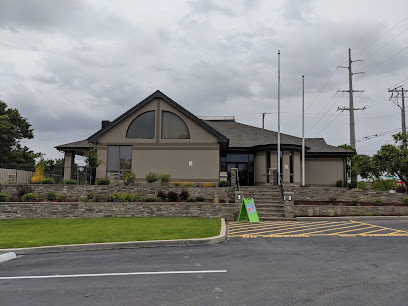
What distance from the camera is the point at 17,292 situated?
5895mm

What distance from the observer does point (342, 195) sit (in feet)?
74.2

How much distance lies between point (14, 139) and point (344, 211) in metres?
39.2

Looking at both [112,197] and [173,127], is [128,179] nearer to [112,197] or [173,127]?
[112,197]

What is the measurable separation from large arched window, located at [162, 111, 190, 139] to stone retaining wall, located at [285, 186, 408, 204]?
8.61 meters

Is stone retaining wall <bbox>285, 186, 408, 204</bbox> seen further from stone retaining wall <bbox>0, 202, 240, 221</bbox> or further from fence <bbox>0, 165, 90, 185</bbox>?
fence <bbox>0, 165, 90, 185</bbox>

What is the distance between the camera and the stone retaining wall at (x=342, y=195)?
71.7 feet

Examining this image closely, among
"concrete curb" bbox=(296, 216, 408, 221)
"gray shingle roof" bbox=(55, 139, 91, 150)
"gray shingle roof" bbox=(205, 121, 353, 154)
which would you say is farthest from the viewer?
"gray shingle roof" bbox=(205, 121, 353, 154)

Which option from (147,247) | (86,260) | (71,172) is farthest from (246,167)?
(86,260)

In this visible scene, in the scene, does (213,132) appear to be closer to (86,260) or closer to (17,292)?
(86,260)

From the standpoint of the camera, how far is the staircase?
1897 cm

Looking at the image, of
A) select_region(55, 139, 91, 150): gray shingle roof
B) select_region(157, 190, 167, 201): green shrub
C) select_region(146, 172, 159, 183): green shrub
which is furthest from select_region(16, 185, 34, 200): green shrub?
select_region(157, 190, 167, 201): green shrub

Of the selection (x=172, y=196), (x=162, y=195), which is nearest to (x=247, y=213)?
(x=172, y=196)

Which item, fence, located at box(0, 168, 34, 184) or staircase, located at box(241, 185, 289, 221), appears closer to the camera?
staircase, located at box(241, 185, 289, 221)

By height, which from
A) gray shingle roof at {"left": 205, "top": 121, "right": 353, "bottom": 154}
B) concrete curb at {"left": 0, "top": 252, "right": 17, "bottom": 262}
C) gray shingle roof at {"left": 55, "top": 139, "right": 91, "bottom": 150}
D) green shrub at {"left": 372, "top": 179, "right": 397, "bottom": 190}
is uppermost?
gray shingle roof at {"left": 205, "top": 121, "right": 353, "bottom": 154}
